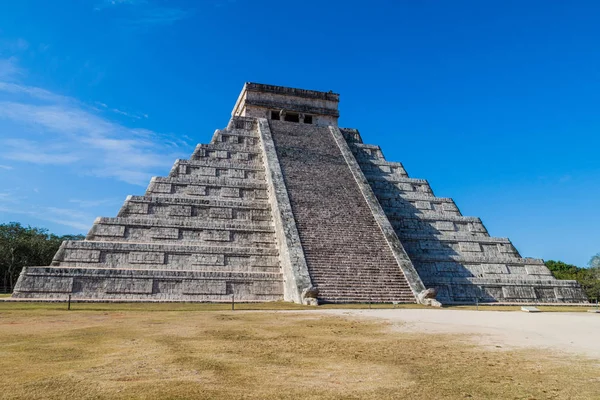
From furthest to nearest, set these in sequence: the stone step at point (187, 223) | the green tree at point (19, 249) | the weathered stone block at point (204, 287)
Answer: the green tree at point (19, 249) → the stone step at point (187, 223) → the weathered stone block at point (204, 287)

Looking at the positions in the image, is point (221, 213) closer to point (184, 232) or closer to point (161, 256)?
point (184, 232)

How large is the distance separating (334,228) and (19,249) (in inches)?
1135

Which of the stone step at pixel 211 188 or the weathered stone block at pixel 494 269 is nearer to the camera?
the weathered stone block at pixel 494 269

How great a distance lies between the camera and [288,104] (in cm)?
2898

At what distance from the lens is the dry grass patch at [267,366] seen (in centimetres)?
405

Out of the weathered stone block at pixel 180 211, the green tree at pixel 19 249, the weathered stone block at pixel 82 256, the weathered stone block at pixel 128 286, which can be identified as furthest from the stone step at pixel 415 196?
the green tree at pixel 19 249

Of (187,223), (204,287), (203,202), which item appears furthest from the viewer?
(203,202)

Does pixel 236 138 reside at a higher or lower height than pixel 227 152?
higher

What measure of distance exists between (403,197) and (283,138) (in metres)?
7.63

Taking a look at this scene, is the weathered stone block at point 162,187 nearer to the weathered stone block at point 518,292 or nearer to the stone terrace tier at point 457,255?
the stone terrace tier at point 457,255

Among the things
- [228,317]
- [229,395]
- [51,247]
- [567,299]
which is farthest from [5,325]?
[51,247]

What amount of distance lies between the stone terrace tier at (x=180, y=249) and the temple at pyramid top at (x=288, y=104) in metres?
7.72

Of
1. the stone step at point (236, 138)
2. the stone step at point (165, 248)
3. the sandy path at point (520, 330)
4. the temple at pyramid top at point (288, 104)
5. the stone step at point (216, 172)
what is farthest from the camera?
the temple at pyramid top at point (288, 104)

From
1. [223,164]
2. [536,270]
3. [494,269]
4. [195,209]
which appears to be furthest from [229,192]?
[536,270]
